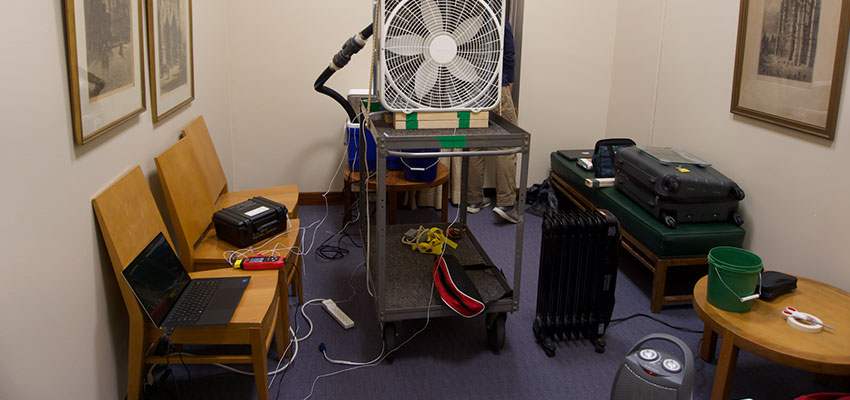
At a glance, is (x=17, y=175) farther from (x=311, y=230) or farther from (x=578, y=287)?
(x=311, y=230)

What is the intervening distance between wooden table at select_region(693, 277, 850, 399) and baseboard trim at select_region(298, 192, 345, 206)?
2.83 m

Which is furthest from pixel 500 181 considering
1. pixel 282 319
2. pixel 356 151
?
pixel 282 319

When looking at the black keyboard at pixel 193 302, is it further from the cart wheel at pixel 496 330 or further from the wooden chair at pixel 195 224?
the cart wheel at pixel 496 330

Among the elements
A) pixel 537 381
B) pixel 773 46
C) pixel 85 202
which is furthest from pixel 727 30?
pixel 85 202

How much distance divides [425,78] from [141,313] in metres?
1.36

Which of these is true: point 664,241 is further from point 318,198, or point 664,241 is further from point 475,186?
point 318,198

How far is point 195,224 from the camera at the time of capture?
2705mm

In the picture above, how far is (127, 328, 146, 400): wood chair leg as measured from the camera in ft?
6.82

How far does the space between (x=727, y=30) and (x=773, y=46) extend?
1.32ft

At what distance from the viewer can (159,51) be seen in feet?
8.89

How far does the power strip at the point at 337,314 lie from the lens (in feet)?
9.78

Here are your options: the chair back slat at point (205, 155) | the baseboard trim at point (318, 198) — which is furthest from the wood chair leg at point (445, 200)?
the chair back slat at point (205, 155)

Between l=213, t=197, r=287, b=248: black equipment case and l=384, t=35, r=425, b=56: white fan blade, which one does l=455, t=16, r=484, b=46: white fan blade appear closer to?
l=384, t=35, r=425, b=56: white fan blade

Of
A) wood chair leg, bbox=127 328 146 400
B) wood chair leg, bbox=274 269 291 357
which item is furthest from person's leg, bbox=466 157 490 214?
wood chair leg, bbox=127 328 146 400
